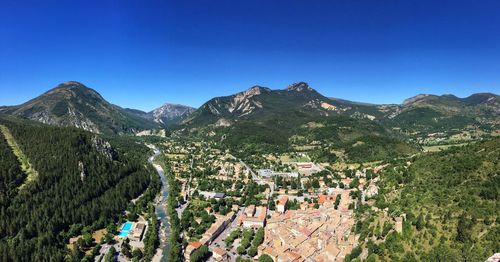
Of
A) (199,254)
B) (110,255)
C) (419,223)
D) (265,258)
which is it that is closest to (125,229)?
(110,255)

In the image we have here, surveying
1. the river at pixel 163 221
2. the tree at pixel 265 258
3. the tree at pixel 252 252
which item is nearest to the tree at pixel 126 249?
the river at pixel 163 221

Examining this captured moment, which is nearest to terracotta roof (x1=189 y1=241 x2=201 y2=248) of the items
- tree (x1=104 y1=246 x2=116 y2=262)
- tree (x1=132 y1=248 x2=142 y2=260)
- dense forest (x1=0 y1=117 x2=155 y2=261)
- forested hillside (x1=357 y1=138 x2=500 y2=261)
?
tree (x1=132 y1=248 x2=142 y2=260)

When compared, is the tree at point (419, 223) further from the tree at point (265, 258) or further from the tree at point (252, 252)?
the tree at point (252, 252)

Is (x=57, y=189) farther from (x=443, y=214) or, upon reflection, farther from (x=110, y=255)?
(x=443, y=214)

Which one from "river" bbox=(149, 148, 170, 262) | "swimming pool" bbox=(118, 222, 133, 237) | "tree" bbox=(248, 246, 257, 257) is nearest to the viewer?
"tree" bbox=(248, 246, 257, 257)

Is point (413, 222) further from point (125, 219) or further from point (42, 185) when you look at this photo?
point (42, 185)

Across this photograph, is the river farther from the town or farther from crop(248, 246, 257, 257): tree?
crop(248, 246, 257, 257): tree
